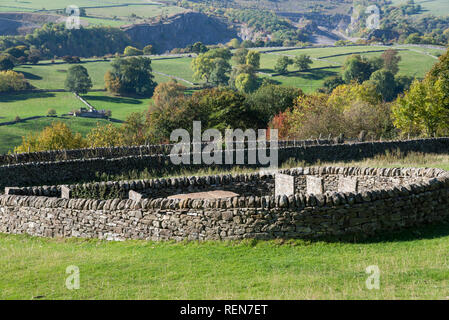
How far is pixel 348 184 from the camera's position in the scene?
Answer: 17.4m

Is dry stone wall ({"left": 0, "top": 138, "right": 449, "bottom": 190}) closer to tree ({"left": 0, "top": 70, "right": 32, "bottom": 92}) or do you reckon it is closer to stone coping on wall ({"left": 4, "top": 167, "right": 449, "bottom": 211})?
stone coping on wall ({"left": 4, "top": 167, "right": 449, "bottom": 211})

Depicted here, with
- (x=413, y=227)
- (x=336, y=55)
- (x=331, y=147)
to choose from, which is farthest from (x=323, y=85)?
(x=413, y=227)

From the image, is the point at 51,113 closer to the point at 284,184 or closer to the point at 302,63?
the point at 302,63

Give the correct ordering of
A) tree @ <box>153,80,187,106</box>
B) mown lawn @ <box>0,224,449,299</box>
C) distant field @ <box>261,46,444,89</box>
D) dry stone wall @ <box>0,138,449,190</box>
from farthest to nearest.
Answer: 1. distant field @ <box>261,46,444,89</box>
2. tree @ <box>153,80,187,106</box>
3. dry stone wall @ <box>0,138,449,190</box>
4. mown lawn @ <box>0,224,449,299</box>

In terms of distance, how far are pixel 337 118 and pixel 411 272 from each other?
41.8m

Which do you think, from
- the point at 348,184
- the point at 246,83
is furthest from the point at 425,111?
the point at 246,83

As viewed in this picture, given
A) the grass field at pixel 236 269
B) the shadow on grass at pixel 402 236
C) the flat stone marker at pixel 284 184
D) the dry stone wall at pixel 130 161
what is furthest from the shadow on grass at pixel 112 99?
the shadow on grass at pixel 402 236

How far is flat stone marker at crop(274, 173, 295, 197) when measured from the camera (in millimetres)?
17861

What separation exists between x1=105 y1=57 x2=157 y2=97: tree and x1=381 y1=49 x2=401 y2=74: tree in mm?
65549

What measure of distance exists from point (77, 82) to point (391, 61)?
88508mm

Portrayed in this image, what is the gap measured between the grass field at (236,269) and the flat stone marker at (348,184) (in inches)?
161

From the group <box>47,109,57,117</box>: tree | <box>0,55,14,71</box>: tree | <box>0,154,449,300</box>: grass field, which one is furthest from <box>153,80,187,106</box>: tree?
<box>0,154,449,300</box>: grass field

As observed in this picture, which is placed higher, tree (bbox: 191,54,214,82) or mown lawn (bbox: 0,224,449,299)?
mown lawn (bbox: 0,224,449,299)

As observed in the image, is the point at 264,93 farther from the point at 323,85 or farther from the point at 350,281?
the point at 350,281
